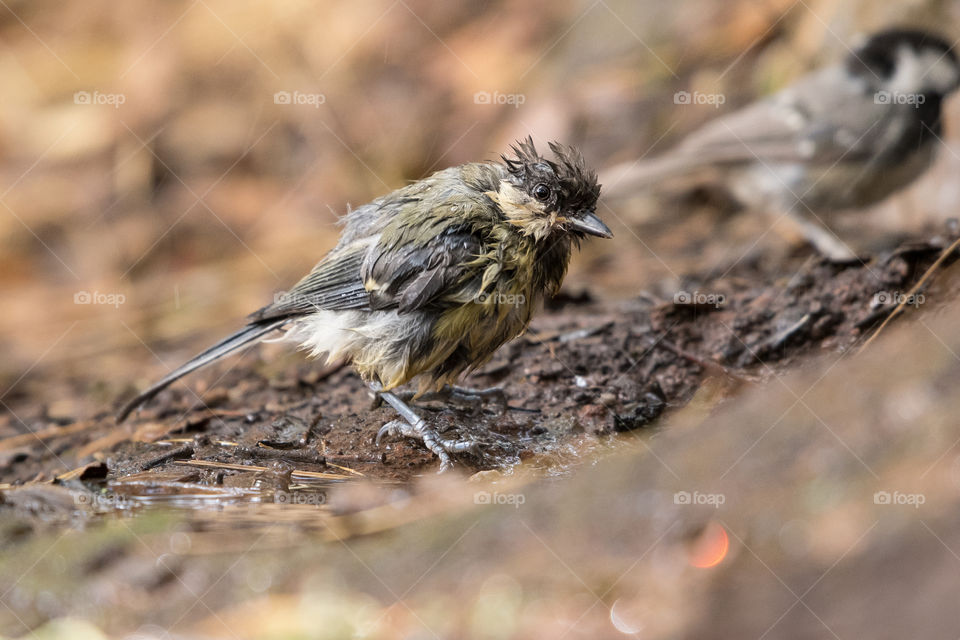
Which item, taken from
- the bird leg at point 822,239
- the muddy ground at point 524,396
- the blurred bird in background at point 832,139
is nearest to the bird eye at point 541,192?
the muddy ground at point 524,396

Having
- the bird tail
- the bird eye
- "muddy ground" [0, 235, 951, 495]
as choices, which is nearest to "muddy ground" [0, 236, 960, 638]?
"muddy ground" [0, 235, 951, 495]

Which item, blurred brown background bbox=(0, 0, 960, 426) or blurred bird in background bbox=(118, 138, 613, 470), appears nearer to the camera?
blurred bird in background bbox=(118, 138, 613, 470)

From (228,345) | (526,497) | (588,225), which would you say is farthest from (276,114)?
(526,497)

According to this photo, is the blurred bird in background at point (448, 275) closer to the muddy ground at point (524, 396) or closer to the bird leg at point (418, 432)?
the bird leg at point (418, 432)

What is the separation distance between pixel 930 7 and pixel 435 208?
4357 mm

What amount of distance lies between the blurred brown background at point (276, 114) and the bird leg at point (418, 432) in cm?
275

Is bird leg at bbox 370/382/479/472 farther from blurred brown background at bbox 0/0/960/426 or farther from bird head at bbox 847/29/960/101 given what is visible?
bird head at bbox 847/29/960/101

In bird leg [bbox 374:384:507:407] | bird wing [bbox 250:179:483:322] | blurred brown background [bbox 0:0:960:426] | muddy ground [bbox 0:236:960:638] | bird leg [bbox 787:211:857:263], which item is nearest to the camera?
muddy ground [bbox 0:236:960:638]

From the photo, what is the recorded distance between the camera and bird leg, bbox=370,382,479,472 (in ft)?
11.3

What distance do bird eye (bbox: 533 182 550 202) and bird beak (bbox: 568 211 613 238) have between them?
0.15 m

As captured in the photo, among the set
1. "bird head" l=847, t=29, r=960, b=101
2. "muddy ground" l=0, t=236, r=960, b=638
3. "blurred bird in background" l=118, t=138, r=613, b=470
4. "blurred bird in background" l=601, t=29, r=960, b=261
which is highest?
"bird head" l=847, t=29, r=960, b=101

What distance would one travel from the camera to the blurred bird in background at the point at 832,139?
5527mm

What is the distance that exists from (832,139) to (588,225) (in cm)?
292

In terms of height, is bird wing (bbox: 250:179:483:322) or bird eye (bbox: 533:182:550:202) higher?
bird eye (bbox: 533:182:550:202)
